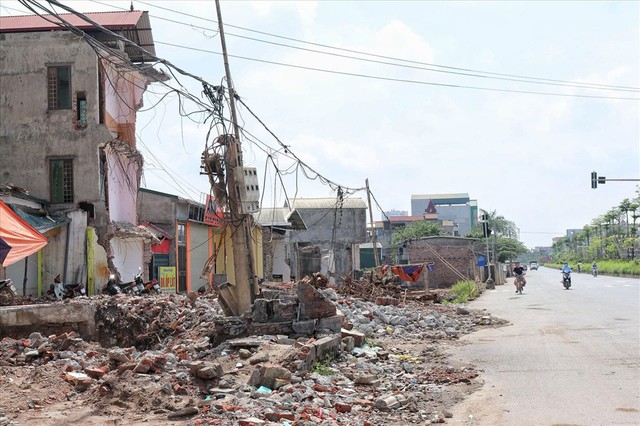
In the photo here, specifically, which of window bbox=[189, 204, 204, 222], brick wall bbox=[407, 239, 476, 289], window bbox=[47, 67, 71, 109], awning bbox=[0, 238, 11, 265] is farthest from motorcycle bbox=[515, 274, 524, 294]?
awning bbox=[0, 238, 11, 265]

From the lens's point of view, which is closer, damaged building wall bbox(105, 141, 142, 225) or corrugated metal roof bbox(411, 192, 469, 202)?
damaged building wall bbox(105, 141, 142, 225)

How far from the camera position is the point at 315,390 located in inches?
360

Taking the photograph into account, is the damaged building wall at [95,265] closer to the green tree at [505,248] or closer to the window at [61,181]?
the window at [61,181]

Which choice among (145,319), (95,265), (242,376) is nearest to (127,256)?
(95,265)

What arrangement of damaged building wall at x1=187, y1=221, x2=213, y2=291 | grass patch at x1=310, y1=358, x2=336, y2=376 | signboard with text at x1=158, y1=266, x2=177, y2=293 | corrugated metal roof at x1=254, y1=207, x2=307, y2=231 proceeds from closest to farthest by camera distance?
grass patch at x1=310, y1=358, x2=336, y2=376 → signboard with text at x1=158, y1=266, x2=177, y2=293 → damaged building wall at x1=187, y1=221, x2=213, y2=291 → corrugated metal roof at x1=254, y1=207, x2=307, y2=231

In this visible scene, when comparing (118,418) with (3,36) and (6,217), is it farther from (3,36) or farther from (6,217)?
(3,36)

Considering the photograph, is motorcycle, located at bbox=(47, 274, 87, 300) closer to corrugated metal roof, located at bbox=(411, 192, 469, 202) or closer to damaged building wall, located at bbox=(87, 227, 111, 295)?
damaged building wall, located at bbox=(87, 227, 111, 295)

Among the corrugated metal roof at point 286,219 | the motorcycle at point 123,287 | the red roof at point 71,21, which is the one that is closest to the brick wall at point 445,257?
the corrugated metal roof at point 286,219

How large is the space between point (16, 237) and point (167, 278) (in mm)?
17179

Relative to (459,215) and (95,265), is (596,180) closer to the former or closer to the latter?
(95,265)

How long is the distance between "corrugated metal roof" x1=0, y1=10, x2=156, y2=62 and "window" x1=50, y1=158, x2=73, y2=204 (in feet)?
16.2

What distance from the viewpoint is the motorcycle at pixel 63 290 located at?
2147 centimetres

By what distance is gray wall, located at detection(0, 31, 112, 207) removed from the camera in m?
24.5

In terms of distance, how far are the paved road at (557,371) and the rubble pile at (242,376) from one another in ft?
1.78
